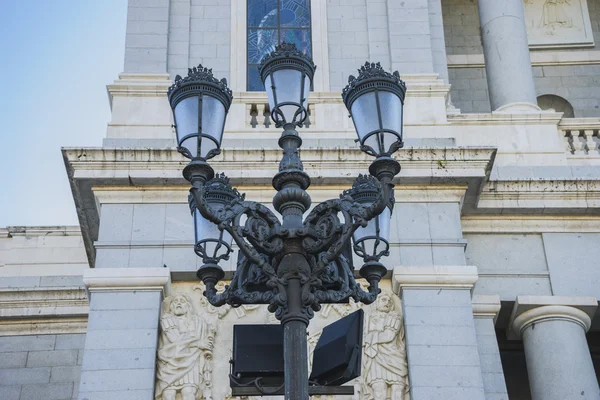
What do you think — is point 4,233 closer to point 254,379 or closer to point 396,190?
point 396,190

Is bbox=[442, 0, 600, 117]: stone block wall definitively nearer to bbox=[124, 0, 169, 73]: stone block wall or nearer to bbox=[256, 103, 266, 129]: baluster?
bbox=[256, 103, 266, 129]: baluster

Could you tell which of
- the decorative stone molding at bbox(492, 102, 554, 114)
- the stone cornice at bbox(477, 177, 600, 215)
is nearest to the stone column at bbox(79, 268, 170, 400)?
the stone cornice at bbox(477, 177, 600, 215)

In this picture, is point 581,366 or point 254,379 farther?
point 581,366

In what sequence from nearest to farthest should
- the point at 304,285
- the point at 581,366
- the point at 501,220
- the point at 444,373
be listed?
1. the point at 304,285
2. the point at 444,373
3. the point at 581,366
4. the point at 501,220

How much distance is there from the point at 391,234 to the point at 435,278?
93 centimetres

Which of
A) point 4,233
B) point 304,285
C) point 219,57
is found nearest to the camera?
point 304,285

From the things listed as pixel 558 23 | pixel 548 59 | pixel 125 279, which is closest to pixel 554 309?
pixel 125 279

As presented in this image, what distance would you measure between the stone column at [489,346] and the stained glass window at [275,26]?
507cm

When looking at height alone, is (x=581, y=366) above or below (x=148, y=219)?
below

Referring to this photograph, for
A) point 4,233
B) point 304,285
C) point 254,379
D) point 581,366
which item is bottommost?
point 254,379

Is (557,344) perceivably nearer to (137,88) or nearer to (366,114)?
(366,114)

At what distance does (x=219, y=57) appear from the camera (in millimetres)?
17375

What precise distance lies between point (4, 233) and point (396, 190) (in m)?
8.46

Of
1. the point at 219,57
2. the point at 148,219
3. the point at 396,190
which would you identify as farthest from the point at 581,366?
the point at 219,57
